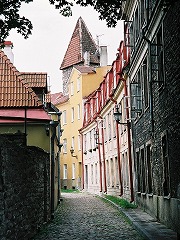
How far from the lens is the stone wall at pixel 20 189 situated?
8.48m

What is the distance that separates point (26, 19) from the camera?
1098 centimetres

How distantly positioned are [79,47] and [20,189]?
55735 mm

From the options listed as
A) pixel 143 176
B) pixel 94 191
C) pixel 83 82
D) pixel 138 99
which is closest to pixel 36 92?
pixel 138 99

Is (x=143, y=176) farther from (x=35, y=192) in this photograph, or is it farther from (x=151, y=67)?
(x=35, y=192)

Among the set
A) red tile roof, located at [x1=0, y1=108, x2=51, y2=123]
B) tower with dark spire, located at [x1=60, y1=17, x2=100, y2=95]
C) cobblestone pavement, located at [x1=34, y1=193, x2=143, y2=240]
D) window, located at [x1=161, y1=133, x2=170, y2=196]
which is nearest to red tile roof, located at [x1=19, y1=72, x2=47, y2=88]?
red tile roof, located at [x1=0, y1=108, x2=51, y2=123]

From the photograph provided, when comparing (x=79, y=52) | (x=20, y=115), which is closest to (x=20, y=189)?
(x=20, y=115)

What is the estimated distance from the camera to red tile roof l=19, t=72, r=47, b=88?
69.4 ft

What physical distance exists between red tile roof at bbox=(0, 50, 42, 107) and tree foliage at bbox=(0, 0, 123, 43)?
859 centimetres

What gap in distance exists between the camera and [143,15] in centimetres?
1902

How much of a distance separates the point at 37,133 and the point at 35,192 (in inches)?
235

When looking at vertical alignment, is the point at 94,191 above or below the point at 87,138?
below

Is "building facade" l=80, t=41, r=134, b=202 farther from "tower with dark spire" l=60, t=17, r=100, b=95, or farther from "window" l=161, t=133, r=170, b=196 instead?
"tower with dark spire" l=60, t=17, r=100, b=95

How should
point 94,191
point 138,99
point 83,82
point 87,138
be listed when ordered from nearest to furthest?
point 138,99, point 94,191, point 87,138, point 83,82

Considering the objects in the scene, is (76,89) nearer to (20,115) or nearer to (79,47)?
(79,47)
